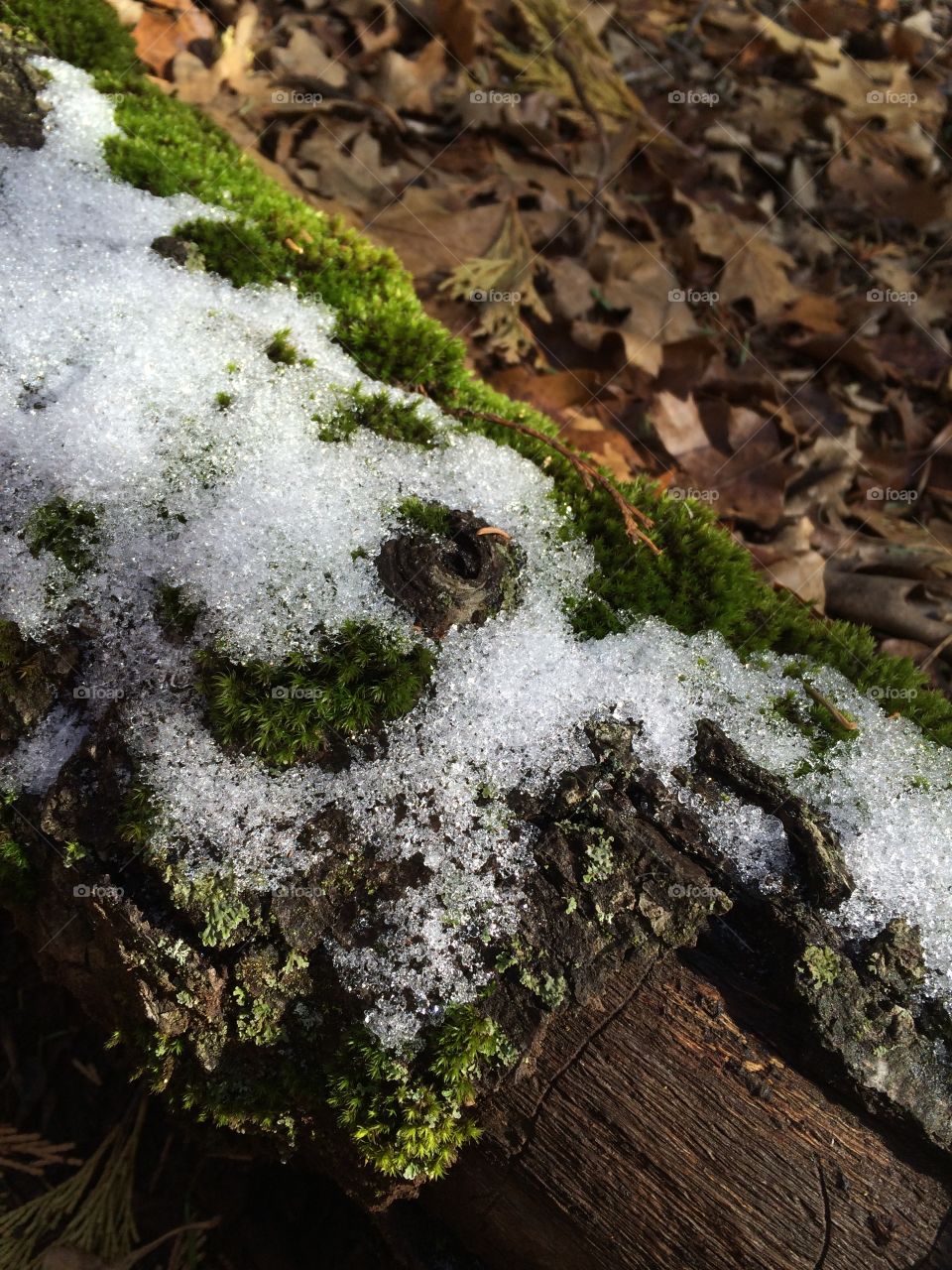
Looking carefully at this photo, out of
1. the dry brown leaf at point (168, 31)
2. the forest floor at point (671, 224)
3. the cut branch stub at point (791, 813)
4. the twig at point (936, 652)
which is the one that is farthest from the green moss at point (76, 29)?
the twig at point (936, 652)

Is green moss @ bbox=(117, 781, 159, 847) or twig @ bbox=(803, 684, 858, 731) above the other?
twig @ bbox=(803, 684, 858, 731)

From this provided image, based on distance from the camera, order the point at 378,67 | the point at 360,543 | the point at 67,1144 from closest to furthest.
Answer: the point at 360,543
the point at 67,1144
the point at 378,67

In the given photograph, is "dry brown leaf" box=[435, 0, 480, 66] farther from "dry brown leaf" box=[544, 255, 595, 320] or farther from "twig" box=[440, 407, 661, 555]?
"twig" box=[440, 407, 661, 555]

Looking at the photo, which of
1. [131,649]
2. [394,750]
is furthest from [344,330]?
[394,750]

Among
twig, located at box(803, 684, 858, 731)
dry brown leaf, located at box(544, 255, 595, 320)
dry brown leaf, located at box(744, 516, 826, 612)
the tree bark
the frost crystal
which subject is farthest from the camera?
dry brown leaf, located at box(544, 255, 595, 320)

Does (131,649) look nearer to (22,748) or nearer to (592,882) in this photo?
(22,748)

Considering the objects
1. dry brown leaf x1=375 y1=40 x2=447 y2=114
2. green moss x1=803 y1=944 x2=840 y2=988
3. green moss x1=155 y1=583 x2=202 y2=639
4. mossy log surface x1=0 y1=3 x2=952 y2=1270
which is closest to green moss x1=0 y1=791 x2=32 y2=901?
mossy log surface x1=0 y1=3 x2=952 y2=1270

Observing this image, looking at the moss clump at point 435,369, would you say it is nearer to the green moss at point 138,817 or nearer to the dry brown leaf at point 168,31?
the dry brown leaf at point 168,31

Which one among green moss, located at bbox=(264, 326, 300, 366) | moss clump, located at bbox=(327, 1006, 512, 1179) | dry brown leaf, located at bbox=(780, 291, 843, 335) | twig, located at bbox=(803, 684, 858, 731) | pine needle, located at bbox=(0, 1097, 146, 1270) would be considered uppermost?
dry brown leaf, located at bbox=(780, 291, 843, 335)
